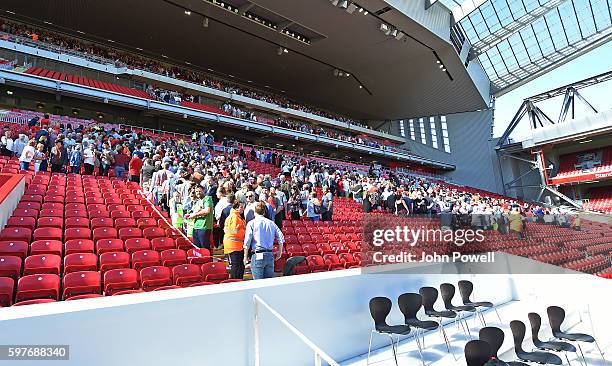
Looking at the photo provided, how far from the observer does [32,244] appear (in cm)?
429

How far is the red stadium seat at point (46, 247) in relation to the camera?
4246mm

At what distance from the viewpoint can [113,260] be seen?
4.29 m

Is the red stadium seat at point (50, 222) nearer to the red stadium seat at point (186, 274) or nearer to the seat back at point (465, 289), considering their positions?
the red stadium seat at point (186, 274)

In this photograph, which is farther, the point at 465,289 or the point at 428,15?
the point at 428,15

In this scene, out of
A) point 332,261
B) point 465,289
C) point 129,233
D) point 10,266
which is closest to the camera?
point 10,266

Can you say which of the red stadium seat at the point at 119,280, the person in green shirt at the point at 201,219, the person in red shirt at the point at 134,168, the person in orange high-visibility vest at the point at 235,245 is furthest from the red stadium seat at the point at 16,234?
the person in red shirt at the point at 134,168

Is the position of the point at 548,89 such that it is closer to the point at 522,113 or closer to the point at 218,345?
the point at 522,113

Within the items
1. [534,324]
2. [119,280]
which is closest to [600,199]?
[534,324]

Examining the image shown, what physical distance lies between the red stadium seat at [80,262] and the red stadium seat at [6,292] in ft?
2.14

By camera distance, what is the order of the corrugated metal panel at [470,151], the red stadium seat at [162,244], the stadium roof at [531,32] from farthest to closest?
the corrugated metal panel at [470,151]
the stadium roof at [531,32]
the red stadium seat at [162,244]

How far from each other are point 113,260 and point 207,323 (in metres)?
1.91

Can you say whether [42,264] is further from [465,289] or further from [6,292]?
[465,289]

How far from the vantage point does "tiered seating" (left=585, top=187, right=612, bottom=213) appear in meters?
24.5

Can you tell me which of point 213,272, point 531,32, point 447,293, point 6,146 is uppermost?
point 531,32
